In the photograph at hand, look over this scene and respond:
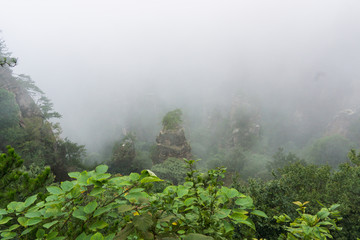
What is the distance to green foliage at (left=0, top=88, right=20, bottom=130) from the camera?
1873cm

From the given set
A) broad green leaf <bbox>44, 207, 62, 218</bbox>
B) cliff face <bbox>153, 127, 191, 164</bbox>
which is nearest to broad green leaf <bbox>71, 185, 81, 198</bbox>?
broad green leaf <bbox>44, 207, 62, 218</bbox>

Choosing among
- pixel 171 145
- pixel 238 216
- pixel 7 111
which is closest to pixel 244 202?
pixel 238 216

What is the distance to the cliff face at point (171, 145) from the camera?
28.7m

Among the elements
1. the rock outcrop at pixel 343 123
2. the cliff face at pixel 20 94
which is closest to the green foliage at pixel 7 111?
the cliff face at pixel 20 94

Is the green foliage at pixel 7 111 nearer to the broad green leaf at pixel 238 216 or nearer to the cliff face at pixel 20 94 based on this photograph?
the cliff face at pixel 20 94

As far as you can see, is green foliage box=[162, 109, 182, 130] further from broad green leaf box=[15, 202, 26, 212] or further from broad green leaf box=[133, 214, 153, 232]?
broad green leaf box=[133, 214, 153, 232]

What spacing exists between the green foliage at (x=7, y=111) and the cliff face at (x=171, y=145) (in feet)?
58.2

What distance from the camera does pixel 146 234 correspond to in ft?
3.18

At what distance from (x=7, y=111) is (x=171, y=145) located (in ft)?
65.6

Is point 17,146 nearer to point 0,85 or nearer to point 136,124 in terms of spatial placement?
point 0,85

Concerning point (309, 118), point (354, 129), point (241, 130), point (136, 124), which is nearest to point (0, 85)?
point (241, 130)

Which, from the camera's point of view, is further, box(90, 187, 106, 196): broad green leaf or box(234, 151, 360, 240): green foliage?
box(234, 151, 360, 240): green foliage

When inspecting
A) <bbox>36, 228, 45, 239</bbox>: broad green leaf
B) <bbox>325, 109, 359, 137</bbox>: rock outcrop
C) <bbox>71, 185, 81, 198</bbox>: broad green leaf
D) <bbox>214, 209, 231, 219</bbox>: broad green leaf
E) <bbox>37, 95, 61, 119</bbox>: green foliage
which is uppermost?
<bbox>71, 185, 81, 198</bbox>: broad green leaf

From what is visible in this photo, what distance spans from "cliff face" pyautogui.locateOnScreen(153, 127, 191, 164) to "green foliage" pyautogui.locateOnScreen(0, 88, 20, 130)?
17.7m
